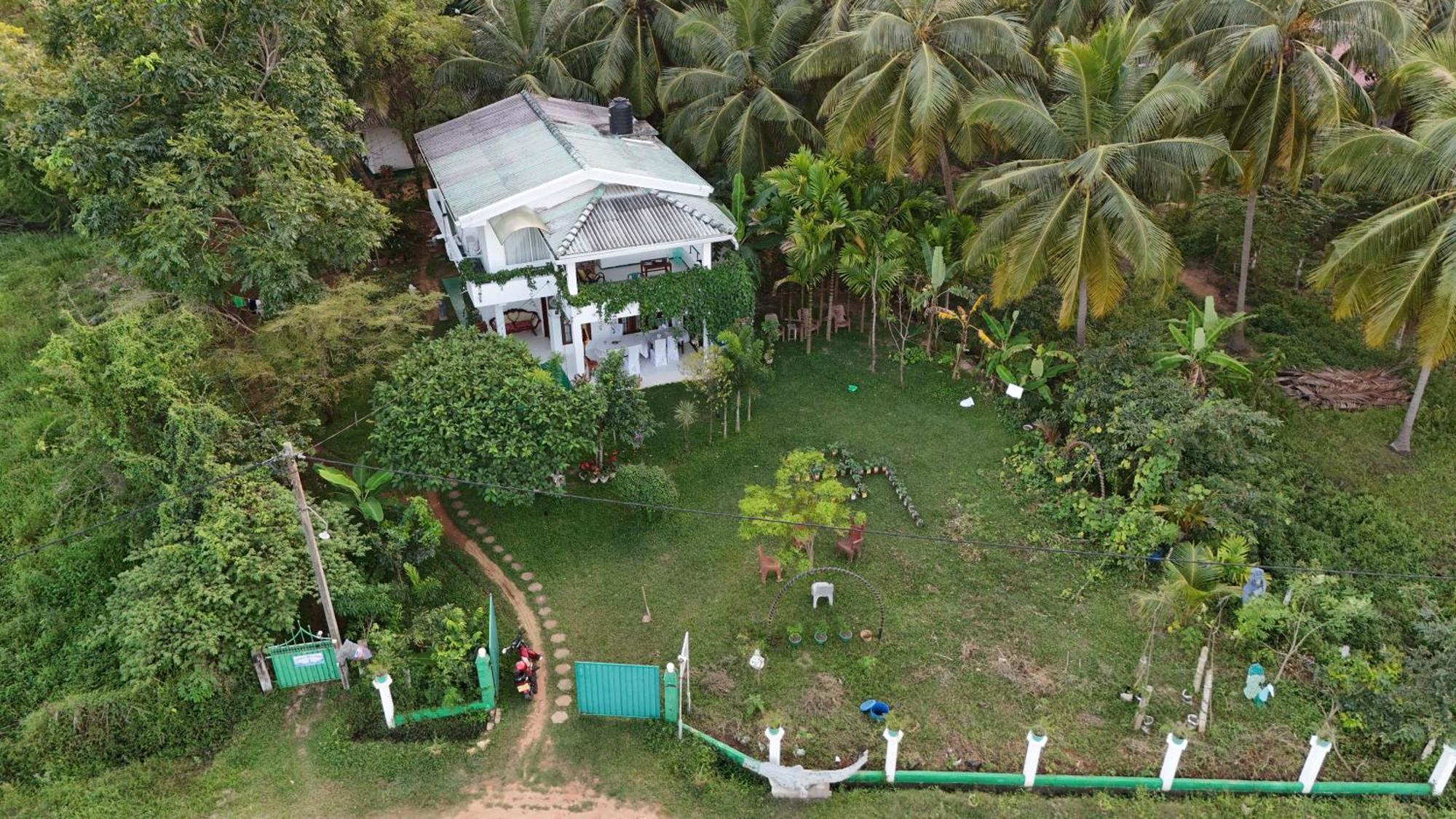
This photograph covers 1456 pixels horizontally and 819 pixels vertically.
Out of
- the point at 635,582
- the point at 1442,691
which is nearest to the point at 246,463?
the point at 635,582

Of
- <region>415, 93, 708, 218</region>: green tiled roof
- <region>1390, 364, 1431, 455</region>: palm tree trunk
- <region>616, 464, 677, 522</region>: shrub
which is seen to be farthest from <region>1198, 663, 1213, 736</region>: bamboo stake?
<region>415, 93, 708, 218</region>: green tiled roof

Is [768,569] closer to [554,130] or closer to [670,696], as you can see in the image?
[670,696]

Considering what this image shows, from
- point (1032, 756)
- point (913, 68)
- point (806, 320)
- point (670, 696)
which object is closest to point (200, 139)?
point (670, 696)

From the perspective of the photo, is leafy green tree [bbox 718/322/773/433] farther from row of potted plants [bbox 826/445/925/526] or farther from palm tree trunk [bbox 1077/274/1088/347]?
palm tree trunk [bbox 1077/274/1088/347]

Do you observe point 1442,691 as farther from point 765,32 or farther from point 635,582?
point 765,32

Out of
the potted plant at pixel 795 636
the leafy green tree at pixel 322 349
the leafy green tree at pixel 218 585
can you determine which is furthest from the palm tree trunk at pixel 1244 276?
the leafy green tree at pixel 218 585

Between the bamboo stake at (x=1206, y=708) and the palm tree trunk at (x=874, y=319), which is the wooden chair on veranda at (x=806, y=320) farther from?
the bamboo stake at (x=1206, y=708)
